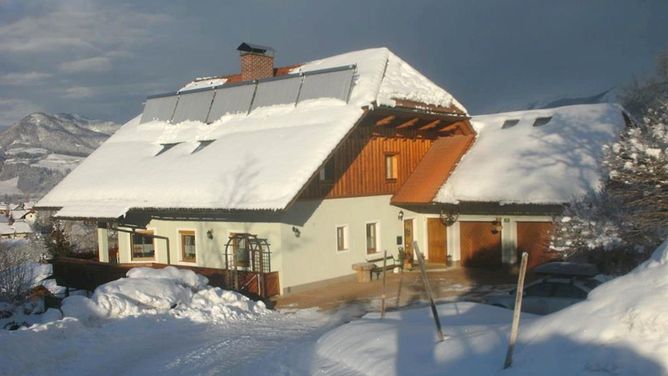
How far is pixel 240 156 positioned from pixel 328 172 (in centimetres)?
295

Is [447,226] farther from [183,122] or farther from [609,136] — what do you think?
[183,122]

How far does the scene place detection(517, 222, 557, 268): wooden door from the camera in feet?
71.8

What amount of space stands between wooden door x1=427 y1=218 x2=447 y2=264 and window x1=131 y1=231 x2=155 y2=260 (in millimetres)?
10281

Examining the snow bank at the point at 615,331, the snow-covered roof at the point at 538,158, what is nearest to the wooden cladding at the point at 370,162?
the snow-covered roof at the point at 538,158

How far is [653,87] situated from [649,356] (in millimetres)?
42644

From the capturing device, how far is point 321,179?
21188 mm

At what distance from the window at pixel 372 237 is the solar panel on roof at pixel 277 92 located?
5.30m

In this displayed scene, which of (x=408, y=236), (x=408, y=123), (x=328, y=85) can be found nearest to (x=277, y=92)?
(x=328, y=85)

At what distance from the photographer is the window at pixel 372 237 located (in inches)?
922

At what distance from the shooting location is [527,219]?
891 inches

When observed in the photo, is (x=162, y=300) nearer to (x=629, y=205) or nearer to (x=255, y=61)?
(x=629, y=205)

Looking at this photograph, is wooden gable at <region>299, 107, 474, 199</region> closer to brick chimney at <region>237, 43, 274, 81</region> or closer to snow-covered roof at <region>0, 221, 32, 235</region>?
brick chimney at <region>237, 43, 274, 81</region>

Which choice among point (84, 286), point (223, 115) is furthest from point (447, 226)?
point (84, 286)

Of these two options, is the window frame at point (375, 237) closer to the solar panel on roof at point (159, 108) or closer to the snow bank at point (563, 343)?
the solar panel on roof at point (159, 108)
